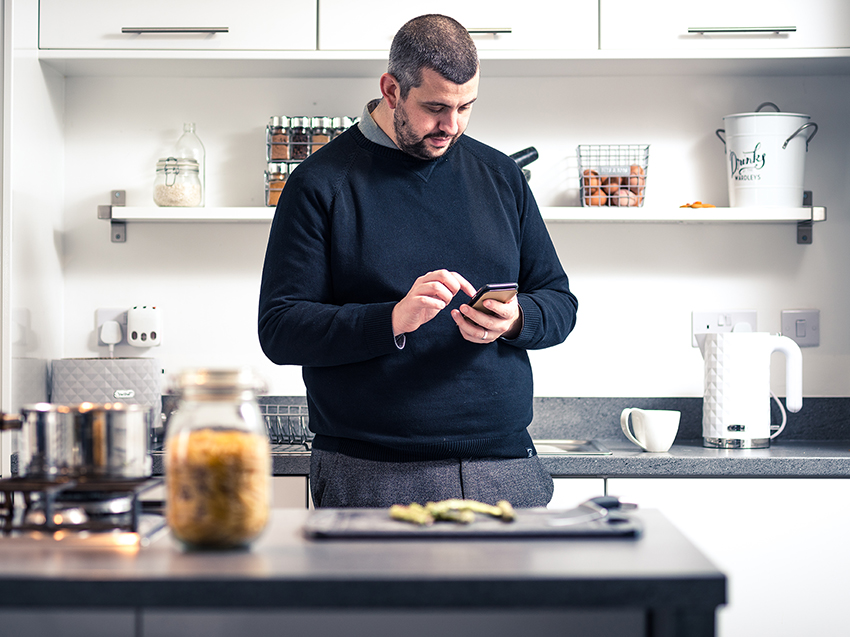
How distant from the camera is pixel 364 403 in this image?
1330mm

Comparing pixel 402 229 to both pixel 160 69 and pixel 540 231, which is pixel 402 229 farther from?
pixel 160 69

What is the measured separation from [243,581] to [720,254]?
1963 millimetres

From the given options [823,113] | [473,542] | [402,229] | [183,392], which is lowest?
[473,542]

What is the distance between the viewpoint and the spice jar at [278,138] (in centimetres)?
220

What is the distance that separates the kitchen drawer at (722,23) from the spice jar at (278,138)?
852mm

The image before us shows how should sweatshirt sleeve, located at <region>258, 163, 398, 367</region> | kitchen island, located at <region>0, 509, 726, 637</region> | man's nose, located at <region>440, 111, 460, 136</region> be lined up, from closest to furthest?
kitchen island, located at <region>0, 509, 726, 637</region> → sweatshirt sleeve, located at <region>258, 163, 398, 367</region> → man's nose, located at <region>440, 111, 460, 136</region>

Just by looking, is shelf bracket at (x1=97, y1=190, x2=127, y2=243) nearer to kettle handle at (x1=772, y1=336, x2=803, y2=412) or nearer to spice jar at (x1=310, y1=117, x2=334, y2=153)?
spice jar at (x1=310, y1=117, x2=334, y2=153)

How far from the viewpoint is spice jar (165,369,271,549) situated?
2.38 feet

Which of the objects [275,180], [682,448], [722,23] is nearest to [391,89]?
[275,180]

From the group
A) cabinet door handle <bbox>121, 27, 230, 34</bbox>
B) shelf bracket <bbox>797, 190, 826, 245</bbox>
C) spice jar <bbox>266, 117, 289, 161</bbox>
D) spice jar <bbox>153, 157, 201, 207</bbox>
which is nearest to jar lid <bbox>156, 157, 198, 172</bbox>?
spice jar <bbox>153, 157, 201, 207</bbox>

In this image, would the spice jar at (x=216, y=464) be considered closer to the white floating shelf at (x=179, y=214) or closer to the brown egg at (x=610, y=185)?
the white floating shelf at (x=179, y=214)

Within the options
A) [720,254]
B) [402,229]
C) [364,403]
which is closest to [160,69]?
[402,229]

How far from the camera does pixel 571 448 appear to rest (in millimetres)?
2137

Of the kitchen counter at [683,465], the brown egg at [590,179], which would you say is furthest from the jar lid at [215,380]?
the brown egg at [590,179]
